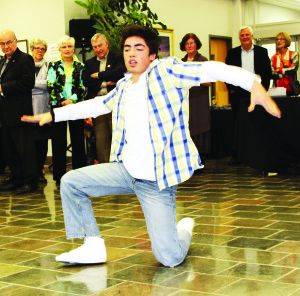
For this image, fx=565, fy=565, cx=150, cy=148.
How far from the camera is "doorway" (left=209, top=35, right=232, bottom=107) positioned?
39.9 ft

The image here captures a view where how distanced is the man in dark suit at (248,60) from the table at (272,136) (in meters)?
0.65

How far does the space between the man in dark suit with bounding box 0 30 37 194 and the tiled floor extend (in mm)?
538

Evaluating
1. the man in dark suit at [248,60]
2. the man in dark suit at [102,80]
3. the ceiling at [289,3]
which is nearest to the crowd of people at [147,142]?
the man in dark suit at [102,80]

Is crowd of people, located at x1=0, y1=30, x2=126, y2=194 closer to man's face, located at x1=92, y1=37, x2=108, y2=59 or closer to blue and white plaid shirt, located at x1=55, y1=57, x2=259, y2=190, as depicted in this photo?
man's face, located at x1=92, y1=37, x2=108, y2=59

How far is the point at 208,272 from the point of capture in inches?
108

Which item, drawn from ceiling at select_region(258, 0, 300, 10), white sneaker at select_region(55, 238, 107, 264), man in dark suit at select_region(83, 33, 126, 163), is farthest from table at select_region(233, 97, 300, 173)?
ceiling at select_region(258, 0, 300, 10)

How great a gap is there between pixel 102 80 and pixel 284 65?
279 centimetres

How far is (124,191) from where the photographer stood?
3023 millimetres

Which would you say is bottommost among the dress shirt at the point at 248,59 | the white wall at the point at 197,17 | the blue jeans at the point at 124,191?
the blue jeans at the point at 124,191

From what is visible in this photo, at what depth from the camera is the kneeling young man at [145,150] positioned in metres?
2.77

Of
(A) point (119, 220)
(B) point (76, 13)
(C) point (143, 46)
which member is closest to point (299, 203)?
(A) point (119, 220)

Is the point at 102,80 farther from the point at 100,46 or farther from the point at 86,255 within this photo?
the point at 86,255

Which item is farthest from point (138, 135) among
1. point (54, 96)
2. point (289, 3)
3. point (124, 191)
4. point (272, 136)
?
point (289, 3)

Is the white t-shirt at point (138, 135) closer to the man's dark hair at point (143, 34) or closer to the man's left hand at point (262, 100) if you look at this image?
the man's dark hair at point (143, 34)
